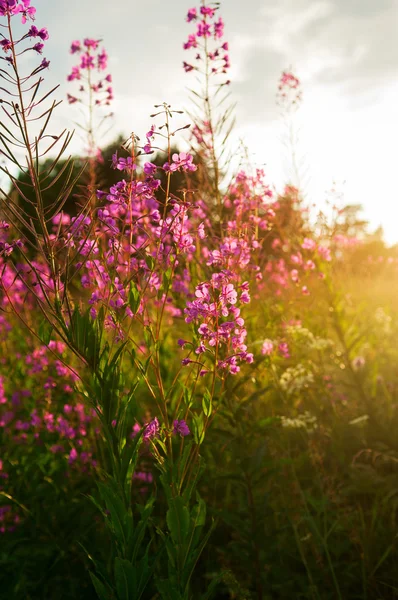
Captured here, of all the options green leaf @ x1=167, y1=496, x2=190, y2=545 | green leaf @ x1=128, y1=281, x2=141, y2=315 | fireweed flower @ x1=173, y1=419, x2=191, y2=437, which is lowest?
green leaf @ x1=167, y1=496, x2=190, y2=545

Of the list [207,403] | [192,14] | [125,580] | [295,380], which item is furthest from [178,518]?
[192,14]

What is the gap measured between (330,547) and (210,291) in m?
1.71

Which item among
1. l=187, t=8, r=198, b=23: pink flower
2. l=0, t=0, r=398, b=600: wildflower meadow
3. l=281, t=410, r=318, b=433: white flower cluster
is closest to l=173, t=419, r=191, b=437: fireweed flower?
l=0, t=0, r=398, b=600: wildflower meadow

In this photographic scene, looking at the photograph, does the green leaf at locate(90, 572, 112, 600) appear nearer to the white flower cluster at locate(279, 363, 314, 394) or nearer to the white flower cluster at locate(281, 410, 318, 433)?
the white flower cluster at locate(281, 410, 318, 433)

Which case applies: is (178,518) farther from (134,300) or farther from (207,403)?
(134,300)

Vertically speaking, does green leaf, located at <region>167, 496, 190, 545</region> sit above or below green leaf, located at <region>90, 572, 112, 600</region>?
above

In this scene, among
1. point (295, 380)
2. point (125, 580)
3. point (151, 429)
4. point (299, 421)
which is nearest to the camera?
point (125, 580)

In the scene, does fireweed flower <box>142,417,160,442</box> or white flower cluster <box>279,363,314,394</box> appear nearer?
fireweed flower <box>142,417,160,442</box>

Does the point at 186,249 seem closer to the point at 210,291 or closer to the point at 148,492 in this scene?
the point at 210,291

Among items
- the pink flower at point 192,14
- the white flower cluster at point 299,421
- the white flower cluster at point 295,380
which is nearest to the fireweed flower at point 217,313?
the white flower cluster at point 299,421

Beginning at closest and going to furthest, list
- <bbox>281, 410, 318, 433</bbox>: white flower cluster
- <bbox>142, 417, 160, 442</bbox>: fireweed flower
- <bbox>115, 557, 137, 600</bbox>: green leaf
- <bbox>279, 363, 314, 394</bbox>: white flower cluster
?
1. <bbox>115, 557, 137, 600</bbox>: green leaf
2. <bbox>142, 417, 160, 442</bbox>: fireweed flower
3. <bbox>281, 410, 318, 433</bbox>: white flower cluster
4. <bbox>279, 363, 314, 394</bbox>: white flower cluster

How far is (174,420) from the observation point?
171cm

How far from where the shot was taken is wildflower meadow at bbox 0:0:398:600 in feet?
5.21

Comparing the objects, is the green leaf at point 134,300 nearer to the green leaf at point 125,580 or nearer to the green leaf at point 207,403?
the green leaf at point 207,403
